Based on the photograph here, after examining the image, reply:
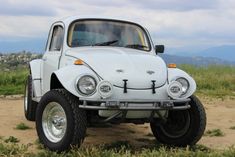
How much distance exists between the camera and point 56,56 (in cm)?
755

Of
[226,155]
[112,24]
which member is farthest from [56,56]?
[226,155]

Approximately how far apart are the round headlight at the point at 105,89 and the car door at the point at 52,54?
1.57 metres

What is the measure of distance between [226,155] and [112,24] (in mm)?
3102

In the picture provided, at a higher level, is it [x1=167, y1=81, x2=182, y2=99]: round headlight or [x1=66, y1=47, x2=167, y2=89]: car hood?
[x1=66, y1=47, x2=167, y2=89]: car hood

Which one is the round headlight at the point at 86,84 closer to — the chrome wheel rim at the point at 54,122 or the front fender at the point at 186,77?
the chrome wheel rim at the point at 54,122

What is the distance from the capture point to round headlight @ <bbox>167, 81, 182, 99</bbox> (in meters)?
6.27

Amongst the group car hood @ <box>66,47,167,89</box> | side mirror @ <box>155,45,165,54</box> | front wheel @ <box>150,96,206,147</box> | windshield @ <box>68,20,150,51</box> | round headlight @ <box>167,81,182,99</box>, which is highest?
windshield @ <box>68,20,150,51</box>

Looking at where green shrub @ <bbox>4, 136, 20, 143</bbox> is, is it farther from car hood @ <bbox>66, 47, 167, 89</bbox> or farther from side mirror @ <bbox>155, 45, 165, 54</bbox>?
side mirror @ <bbox>155, 45, 165, 54</bbox>

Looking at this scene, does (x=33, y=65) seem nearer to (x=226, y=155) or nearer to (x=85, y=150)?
(x=85, y=150)

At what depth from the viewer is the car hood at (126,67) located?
626 cm

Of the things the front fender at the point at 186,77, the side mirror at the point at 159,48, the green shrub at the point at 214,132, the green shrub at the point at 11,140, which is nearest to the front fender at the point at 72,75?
the front fender at the point at 186,77

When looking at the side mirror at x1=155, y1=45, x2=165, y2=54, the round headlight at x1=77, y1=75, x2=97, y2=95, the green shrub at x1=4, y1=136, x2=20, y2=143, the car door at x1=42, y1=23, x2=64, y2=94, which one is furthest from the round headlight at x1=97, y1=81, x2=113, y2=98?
the side mirror at x1=155, y1=45, x2=165, y2=54

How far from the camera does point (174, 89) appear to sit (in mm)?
6305

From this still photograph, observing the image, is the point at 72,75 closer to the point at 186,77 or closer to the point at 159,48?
the point at 186,77
